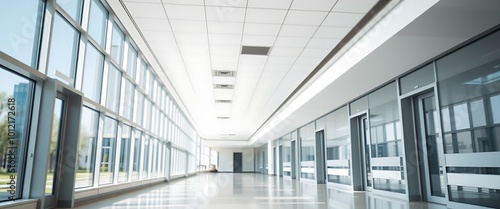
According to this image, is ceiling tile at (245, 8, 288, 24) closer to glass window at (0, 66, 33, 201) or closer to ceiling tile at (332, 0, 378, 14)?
ceiling tile at (332, 0, 378, 14)

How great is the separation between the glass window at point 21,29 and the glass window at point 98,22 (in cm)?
158

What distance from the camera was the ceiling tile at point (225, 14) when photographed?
18.2ft

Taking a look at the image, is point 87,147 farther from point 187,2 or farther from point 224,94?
point 224,94

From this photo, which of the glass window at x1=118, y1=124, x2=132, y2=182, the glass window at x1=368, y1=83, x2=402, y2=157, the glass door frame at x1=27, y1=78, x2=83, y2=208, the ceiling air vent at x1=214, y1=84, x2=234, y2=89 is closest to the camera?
the glass door frame at x1=27, y1=78, x2=83, y2=208

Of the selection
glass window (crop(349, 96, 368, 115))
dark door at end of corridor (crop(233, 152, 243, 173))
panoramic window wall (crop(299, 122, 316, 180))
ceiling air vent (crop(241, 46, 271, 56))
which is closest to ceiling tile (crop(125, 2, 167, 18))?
ceiling air vent (crop(241, 46, 271, 56))

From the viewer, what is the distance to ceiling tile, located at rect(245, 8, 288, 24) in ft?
18.5

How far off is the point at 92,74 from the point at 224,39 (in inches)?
102

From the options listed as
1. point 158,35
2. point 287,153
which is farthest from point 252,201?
point 287,153

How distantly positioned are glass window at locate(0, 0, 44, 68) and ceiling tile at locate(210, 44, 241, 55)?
3.63m

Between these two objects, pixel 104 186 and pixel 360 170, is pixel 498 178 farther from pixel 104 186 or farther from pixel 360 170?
pixel 104 186

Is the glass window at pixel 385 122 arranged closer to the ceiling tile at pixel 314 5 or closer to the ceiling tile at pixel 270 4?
the ceiling tile at pixel 314 5

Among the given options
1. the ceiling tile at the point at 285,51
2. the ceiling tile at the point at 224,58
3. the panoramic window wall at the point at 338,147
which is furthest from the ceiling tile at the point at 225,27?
the panoramic window wall at the point at 338,147

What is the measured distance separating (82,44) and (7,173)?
2329mm

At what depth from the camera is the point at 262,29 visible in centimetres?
640
